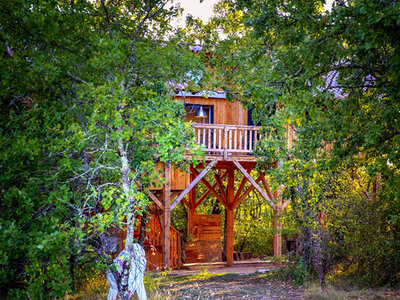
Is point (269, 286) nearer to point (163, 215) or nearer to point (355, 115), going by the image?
point (163, 215)

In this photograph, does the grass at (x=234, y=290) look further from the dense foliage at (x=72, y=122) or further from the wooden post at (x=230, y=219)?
the wooden post at (x=230, y=219)

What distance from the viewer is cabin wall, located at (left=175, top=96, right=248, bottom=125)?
56.9 feet

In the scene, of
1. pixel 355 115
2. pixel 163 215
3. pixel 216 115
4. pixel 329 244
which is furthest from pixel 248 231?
pixel 355 115

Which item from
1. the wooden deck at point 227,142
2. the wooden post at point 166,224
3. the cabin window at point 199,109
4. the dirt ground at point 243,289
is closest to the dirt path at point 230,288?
the dirt ground at point 243,289

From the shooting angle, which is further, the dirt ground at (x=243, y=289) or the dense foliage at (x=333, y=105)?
the dirt ground at (x=243, y=289)

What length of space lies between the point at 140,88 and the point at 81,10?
64.8 inches

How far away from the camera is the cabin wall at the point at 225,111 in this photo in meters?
17.3

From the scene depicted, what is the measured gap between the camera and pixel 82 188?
7.86 metres

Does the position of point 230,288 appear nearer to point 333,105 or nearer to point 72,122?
point 333,105

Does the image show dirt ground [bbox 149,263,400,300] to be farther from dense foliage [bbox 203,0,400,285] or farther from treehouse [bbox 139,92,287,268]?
treehouse [bbox 139,92,287,268]

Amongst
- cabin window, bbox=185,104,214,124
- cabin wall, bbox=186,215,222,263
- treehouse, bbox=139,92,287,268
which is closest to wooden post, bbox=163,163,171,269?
treehouse, bbox=139,92,287,268

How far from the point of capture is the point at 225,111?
57.9 ft

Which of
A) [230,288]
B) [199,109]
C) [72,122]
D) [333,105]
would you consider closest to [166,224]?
[230,288]

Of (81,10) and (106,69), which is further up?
(81,10)
